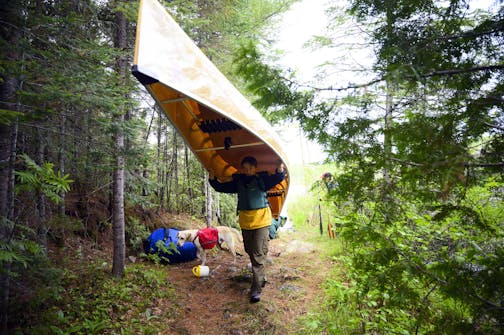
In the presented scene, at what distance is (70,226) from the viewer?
113 inches

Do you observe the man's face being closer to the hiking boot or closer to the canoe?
the canoe

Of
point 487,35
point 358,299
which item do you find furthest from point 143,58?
point 358,299

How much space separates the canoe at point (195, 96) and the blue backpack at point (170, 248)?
1727mm

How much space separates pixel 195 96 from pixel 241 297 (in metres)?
3.07

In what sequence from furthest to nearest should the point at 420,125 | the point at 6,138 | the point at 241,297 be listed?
the point at 241,297
the point at 6,138
the point at 420,125

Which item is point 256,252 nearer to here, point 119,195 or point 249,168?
point 249,168

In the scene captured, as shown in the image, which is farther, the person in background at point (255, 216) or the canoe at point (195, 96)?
the person in background at point (255, 216)

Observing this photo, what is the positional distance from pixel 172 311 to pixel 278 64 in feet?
11.9

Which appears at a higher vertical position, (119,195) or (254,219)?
(119,195)

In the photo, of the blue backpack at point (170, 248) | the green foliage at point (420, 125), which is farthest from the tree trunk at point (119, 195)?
the green foliage at point (420, 125)

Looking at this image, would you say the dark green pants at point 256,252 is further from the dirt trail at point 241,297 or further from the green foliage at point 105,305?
the green foliage at point 105,305

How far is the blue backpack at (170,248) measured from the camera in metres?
5.56

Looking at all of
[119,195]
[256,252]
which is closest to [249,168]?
[256,252]

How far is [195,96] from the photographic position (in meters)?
3.01
